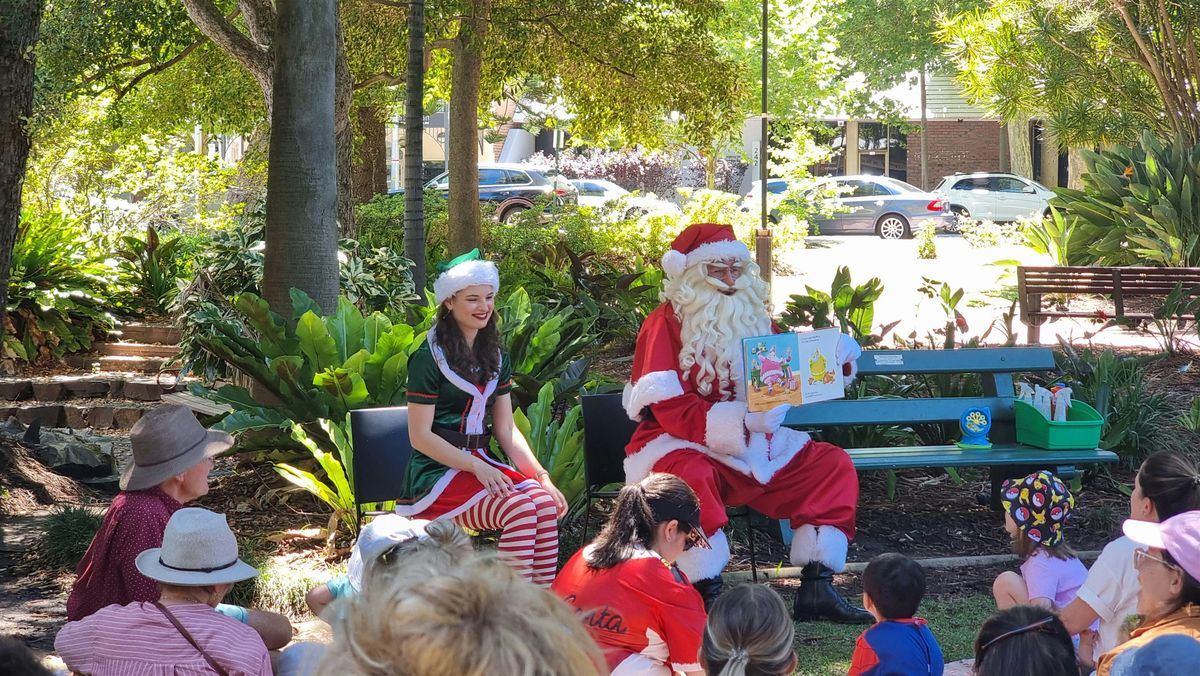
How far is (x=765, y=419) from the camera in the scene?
214 inches

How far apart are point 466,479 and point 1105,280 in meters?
8.62

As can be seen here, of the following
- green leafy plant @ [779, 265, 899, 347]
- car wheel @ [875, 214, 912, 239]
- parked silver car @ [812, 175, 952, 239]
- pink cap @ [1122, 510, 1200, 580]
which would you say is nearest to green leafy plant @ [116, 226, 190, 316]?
green leafy plant @ [779, 265, 899, 347]

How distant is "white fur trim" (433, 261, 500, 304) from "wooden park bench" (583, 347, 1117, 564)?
176 centimetres

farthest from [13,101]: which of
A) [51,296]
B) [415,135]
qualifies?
[51,296]

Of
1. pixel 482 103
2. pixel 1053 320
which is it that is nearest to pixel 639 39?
pixel 482 103

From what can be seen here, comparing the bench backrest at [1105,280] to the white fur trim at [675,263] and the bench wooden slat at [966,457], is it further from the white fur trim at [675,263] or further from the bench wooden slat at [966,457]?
the white fur trim at [675,263]

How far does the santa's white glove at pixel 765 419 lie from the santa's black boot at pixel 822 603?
61 centimetres

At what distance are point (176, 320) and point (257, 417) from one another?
6166 mm

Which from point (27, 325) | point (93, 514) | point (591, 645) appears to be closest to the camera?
point (591, 645)

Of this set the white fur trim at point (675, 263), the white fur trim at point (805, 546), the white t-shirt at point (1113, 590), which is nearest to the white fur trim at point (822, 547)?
the white fur trim at point (805, 546)

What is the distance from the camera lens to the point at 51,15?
11891mm

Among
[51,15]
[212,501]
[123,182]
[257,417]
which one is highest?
[51,15]

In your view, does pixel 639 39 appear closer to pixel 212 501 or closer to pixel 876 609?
pixel 212 501

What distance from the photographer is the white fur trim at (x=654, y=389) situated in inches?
214
